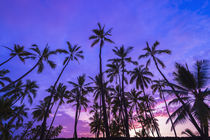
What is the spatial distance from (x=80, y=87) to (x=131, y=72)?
47.0 feet

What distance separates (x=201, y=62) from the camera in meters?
9.27

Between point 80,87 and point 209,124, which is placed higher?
point 80,87

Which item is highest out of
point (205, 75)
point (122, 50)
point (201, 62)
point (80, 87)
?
point (122, 50)

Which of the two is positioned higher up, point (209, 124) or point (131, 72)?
point (131, 72)

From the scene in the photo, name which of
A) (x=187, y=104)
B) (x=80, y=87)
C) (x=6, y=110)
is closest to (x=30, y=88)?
(x=80, y=87)

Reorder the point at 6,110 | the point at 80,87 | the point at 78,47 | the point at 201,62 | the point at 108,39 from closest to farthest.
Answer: the point at 6,110 → the point at 201,62 → the point at 108,39 → the point at 78,47 → the point at 80,87

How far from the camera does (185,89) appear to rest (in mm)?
10250

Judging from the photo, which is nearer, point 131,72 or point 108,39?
point 108,39

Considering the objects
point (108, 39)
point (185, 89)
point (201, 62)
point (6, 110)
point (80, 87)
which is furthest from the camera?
point (80, 87)

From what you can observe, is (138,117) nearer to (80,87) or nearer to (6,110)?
(80,87)

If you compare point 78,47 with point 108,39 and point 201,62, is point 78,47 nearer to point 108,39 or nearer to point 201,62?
point 108,39

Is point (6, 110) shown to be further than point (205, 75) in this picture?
No

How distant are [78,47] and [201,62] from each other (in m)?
21.1

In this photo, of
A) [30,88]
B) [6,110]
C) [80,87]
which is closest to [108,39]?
[80,87]
